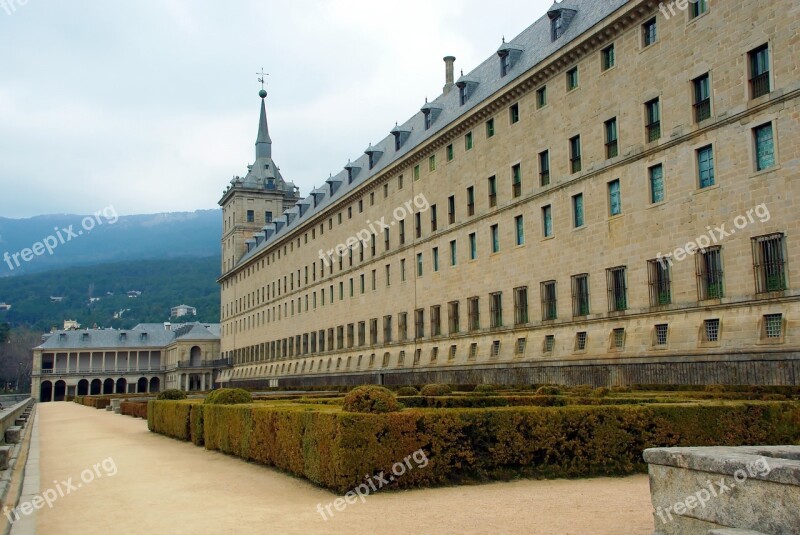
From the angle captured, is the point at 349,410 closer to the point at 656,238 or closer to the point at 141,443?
the point at 141,443

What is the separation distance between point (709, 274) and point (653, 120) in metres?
7.39

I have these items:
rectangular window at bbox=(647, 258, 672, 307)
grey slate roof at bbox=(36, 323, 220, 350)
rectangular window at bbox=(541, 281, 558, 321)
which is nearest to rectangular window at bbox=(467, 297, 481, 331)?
rectangular window at bbox=(541, 281, 558, 321)

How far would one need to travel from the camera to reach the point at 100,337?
13412 centimetres

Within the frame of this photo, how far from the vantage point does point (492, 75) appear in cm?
4634

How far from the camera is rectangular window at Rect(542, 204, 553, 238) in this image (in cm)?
→ 3733

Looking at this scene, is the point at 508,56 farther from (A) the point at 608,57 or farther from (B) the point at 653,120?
(B) the point at 653,120

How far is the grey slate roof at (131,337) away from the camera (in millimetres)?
127750

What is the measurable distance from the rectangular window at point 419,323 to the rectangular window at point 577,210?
17083 mm

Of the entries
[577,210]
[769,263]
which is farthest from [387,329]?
[769,263]

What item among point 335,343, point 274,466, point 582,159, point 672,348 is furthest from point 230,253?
point 274,466

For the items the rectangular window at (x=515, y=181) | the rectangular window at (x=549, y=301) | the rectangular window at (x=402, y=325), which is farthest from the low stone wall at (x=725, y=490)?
the rectangular window at (x=402, y=325)

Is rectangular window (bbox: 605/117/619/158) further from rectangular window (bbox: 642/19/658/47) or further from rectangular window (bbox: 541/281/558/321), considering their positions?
rectangular window (bbox: 541/281/558/321)

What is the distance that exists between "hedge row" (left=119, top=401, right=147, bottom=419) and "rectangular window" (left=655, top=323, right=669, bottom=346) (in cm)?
2707

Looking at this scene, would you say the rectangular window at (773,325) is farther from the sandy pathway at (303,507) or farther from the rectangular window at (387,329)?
the rectangular window at (387,329)
